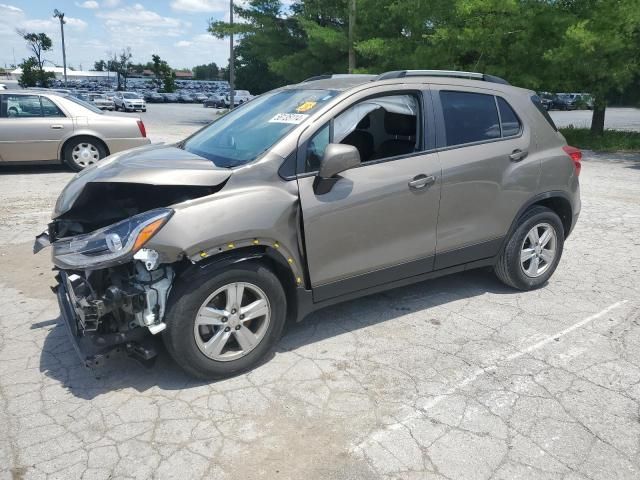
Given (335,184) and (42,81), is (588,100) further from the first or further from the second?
(42,81)

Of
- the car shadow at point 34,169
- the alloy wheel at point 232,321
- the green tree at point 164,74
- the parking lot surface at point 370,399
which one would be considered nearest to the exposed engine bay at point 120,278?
the alloy wheel at point 232,321

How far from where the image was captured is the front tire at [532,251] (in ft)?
14.8

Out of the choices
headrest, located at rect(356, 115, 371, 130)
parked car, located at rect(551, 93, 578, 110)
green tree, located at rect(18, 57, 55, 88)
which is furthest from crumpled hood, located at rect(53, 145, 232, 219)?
green tree, located at rect(18, 57, 55, 88)

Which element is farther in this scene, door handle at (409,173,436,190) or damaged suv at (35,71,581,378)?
door handle at (409,173,436,190)

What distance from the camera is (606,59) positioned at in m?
15.4

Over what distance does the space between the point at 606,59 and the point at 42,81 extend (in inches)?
2431

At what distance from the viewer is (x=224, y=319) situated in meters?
3.19

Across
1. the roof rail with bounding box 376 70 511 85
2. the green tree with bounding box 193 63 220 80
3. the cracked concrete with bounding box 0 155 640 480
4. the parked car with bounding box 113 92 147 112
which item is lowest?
the cracked concrete with bounding box 0 155 640 480

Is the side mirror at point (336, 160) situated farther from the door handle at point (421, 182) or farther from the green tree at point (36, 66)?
the green tree at point (36, 66)

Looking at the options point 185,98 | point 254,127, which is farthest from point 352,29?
point 185,98

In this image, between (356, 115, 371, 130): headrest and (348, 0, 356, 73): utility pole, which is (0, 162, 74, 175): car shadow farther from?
(348, 0, 356, 73): utility pole

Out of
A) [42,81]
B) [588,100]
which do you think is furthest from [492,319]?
[42,81]

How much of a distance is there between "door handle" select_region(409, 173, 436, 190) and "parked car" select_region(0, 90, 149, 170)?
8.00 meters

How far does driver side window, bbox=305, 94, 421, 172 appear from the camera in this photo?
3.78 metres
